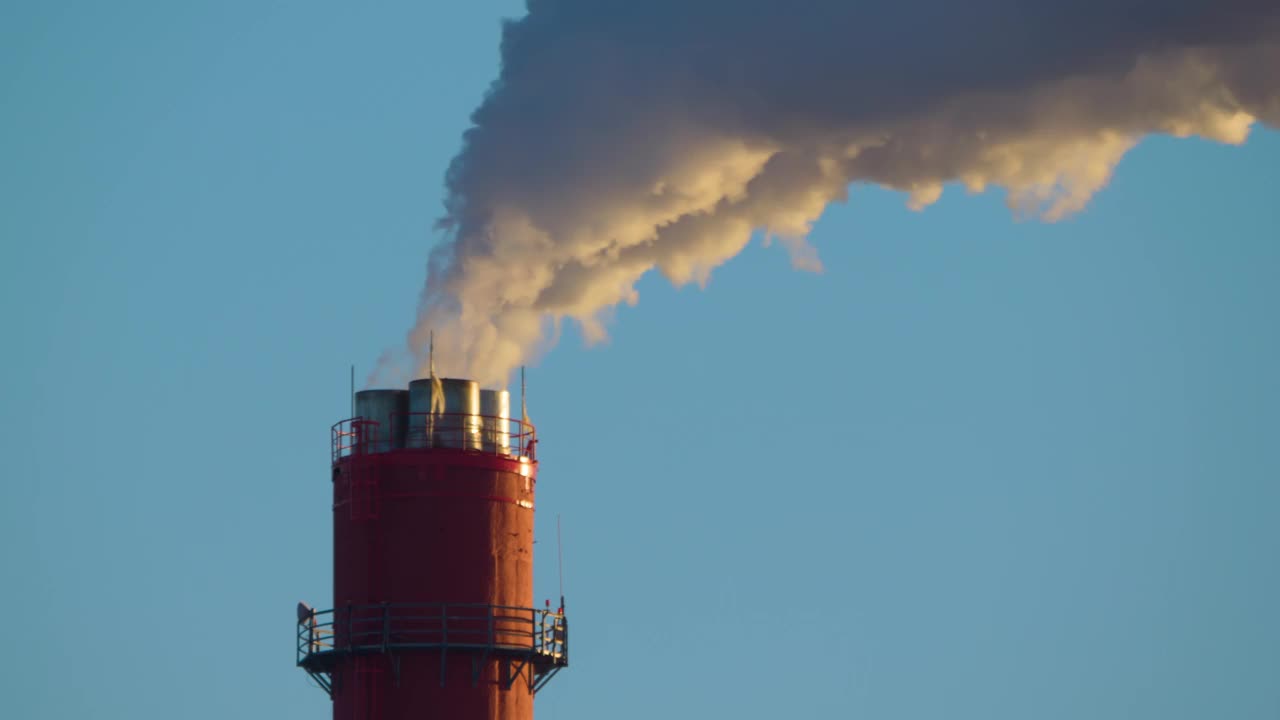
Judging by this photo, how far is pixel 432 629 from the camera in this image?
203 ft

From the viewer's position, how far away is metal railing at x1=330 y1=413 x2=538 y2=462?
2500 inches

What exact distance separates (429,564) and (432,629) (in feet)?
5.04

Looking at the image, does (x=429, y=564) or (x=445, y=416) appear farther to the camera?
(x=445, y=416)

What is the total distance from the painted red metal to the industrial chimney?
0.02m

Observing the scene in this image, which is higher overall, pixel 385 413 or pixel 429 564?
pixel 385 413

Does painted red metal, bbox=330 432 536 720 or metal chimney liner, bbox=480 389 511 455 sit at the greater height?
metal chimney liner, bbox=480 389 511 455

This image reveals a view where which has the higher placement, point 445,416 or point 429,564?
point 445,416

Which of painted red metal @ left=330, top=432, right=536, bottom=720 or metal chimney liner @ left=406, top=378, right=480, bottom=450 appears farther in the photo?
metal chimney liner @ left=406, top=378, right=480, bottom=450

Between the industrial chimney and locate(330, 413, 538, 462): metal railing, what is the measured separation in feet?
0.08

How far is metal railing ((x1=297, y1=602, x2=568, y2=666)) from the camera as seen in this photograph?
61.8 metres

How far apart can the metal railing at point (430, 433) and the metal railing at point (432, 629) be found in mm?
3860

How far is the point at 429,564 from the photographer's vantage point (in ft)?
205

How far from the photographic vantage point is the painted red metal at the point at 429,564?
61688mm

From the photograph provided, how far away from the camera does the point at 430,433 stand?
63438 mm
